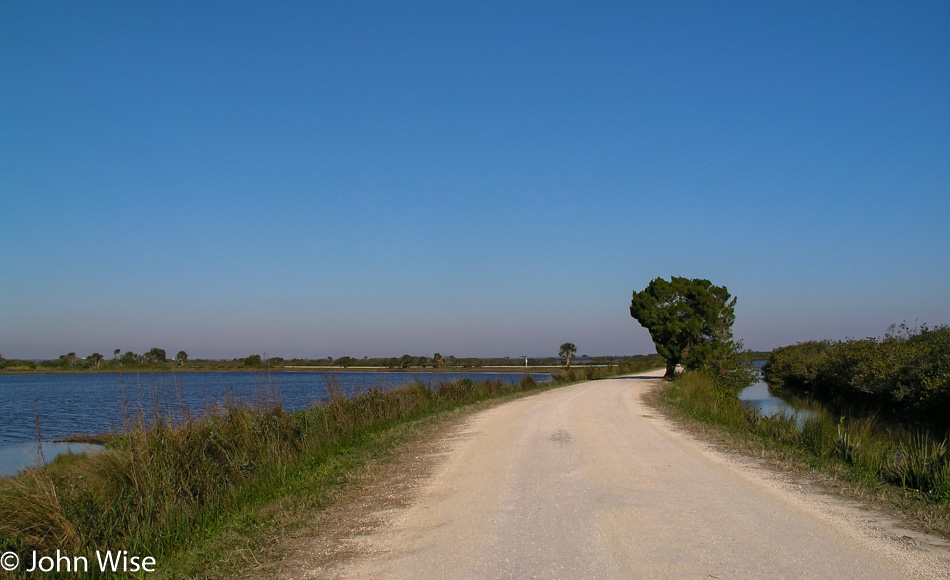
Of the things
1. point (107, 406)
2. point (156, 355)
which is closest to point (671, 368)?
point (107, 406)

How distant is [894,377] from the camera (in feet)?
72.1

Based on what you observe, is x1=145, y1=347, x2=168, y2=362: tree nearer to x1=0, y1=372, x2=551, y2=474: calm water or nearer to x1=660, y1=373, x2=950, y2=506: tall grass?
x1=0, y1=372, x2=551, y2=474: calm water

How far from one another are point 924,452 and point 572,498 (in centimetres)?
524

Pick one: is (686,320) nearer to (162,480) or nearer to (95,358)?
(162,480)

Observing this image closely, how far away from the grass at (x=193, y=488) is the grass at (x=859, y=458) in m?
6.94

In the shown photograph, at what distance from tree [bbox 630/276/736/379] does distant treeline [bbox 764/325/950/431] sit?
19.5 feet

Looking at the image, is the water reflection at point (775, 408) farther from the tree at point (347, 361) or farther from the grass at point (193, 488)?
the tree at point (347, 361)

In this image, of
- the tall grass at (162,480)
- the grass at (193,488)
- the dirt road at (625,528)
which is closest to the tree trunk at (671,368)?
the grass at (193,488)

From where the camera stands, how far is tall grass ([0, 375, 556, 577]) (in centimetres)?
700

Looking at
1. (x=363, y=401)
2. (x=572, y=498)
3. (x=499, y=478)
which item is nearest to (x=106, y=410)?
(x=363, y=401)

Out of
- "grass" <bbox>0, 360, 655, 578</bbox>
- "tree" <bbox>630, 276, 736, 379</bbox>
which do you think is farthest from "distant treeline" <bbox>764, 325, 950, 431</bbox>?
"grass" <bbox>0, 360, 655, 578</bbox>

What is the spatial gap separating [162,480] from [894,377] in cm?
2329

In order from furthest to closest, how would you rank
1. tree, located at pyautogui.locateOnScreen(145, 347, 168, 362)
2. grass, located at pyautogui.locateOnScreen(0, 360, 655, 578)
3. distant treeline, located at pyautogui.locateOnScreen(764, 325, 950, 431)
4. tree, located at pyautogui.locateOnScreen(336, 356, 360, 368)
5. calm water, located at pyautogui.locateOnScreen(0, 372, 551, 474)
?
tree, located at pyautogui.locateOnScreen(336, 356, 360, 368), tree, located at pyautogui.locateOnScreen(145, 347, 168, 362), distant treeline, located at pyautogui.locateOnScreen(764, 325, 950, 431), calm water, located at pyautogui.locateOnScreen(0, 372, 551, 474), grass, located at pyautogui.locateOnScreen(0, 360, 655, 578)

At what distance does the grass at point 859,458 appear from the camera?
7.63m
